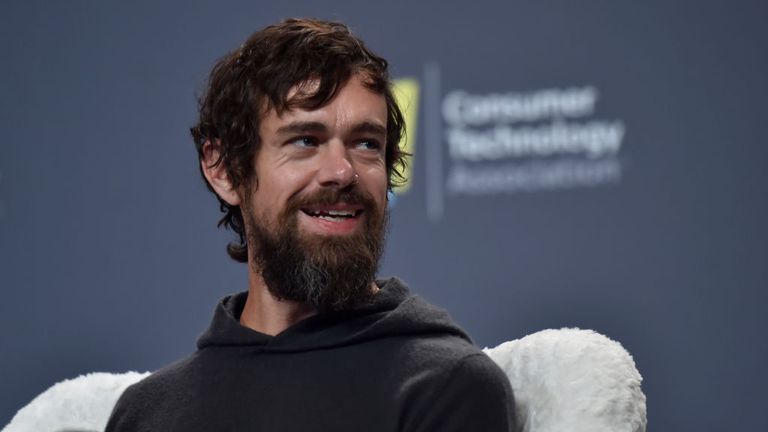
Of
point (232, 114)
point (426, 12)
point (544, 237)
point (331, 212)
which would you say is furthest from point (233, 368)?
point (426, 12)

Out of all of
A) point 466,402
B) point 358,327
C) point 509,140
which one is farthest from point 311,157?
point 509,140

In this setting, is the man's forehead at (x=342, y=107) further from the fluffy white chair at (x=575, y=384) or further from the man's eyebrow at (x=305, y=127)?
the fluffy white chair at (x=575, y=384)

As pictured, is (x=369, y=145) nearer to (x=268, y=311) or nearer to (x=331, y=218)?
(x=331, y=218)

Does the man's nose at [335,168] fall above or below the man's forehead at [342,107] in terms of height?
below

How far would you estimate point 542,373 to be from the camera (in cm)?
133

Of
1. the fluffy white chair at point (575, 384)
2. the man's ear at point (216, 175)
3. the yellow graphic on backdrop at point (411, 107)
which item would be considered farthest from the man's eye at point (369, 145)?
the yellow graphic on backdrop at point (411, 107)

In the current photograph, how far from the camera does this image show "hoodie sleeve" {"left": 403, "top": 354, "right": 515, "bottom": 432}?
1293mm

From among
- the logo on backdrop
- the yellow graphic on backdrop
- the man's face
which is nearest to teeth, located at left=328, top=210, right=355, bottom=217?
the man's face

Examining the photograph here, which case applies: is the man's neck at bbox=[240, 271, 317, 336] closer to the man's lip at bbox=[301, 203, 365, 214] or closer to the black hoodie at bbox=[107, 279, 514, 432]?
the black hoodie at bbox=[107, 279, 514, 432]

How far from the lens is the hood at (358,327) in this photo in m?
1.43

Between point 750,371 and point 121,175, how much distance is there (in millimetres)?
1555

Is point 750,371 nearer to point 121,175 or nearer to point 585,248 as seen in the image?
point 585,248

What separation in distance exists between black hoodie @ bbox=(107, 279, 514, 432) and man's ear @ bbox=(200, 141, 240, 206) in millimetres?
160

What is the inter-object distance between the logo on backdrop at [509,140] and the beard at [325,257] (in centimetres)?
89
